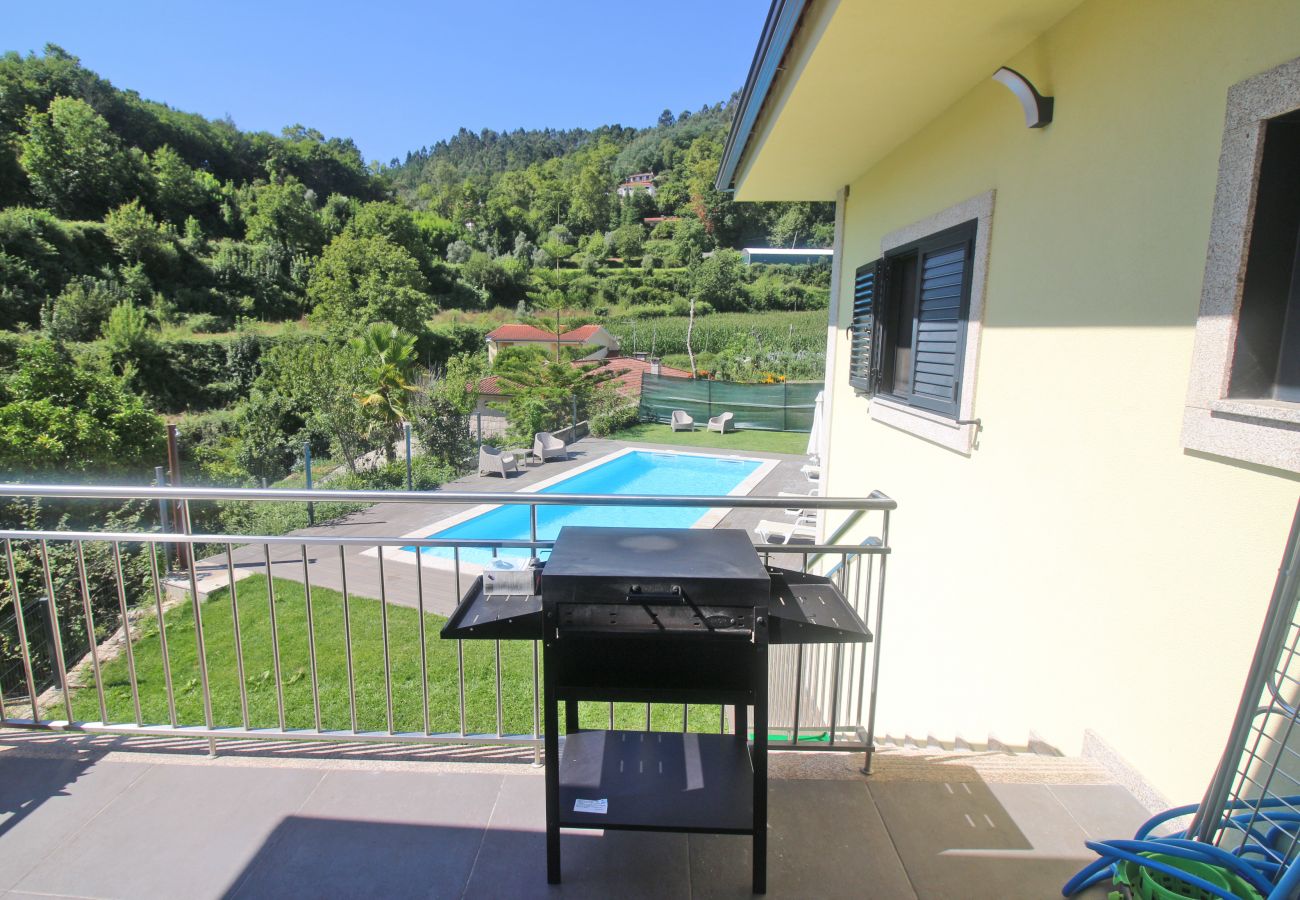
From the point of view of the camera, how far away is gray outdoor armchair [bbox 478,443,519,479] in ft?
40.0

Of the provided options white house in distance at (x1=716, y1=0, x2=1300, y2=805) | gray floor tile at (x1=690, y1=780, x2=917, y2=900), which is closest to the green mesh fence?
white house in distance at (x1=716, y1=0, x2=1300, y2=805)

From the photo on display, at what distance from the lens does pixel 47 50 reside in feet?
134

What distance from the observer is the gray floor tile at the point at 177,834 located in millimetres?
1568

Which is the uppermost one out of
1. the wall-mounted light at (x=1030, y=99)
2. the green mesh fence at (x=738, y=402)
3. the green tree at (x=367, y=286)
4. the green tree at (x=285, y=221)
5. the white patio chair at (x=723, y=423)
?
the green tree at (x=285, y=221)

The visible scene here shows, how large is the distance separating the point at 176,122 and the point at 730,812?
5990 cm

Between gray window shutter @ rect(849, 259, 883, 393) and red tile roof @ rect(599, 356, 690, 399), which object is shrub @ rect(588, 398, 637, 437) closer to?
red tile roof @ rect(599, 356, 690, 399)

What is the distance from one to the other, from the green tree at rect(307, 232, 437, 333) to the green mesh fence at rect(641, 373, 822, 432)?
15963mm

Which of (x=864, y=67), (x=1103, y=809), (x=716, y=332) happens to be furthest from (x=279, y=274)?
(x=1103, y=809)

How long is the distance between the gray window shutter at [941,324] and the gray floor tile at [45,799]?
3604mm

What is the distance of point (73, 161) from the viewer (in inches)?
1260

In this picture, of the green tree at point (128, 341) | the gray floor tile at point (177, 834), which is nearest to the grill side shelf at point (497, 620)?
the gray floor tile at point (177, 834)

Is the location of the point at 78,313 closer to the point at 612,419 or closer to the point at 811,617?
the point at 612,419

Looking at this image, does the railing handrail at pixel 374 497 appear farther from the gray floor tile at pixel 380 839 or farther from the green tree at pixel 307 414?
the green tree at pixel 307 414

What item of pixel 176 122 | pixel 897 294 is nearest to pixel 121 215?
pixel 176 122
